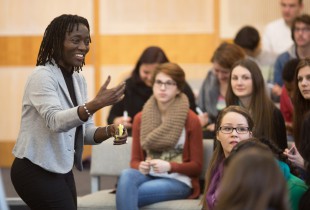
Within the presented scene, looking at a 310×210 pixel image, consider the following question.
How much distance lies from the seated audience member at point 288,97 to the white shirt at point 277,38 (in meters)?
1.51

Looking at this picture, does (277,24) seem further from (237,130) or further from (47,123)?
(47,123)

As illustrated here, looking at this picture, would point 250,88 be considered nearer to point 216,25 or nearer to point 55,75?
point 55,75

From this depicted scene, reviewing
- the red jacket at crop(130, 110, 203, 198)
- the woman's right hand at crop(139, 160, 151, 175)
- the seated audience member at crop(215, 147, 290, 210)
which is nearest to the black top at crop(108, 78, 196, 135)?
the red jacket at crop(130, 110, 203, 198)

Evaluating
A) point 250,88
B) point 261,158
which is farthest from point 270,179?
point 250,88

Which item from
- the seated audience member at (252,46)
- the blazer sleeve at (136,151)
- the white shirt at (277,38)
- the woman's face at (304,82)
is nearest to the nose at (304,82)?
the woman's face at (304,82)

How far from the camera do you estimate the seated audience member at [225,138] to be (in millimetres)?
4691

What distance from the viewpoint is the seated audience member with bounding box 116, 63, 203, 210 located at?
5750 mm

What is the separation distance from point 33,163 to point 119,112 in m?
2.89

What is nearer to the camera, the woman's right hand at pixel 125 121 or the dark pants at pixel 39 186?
the dark pants at pixel 39 186

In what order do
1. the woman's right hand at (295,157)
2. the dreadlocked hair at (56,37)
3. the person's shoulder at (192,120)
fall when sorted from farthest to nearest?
the person's shoulder at (192,120) < the woman's right hand at (295,157) < the dreadlocked hair at (56,37)

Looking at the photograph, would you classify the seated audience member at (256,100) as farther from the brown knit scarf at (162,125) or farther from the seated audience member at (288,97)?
the seated audience member at (288,97)

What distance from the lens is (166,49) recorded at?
9.39 metres

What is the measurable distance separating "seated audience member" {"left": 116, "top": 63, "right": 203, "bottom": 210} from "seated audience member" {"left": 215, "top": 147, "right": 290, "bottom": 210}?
2.73 metres

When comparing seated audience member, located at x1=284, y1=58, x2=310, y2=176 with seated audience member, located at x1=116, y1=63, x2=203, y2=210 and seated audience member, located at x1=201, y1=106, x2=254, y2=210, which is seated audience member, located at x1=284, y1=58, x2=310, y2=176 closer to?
seated audience member, located at x1=116, y1=63, x2=203, y2=210
